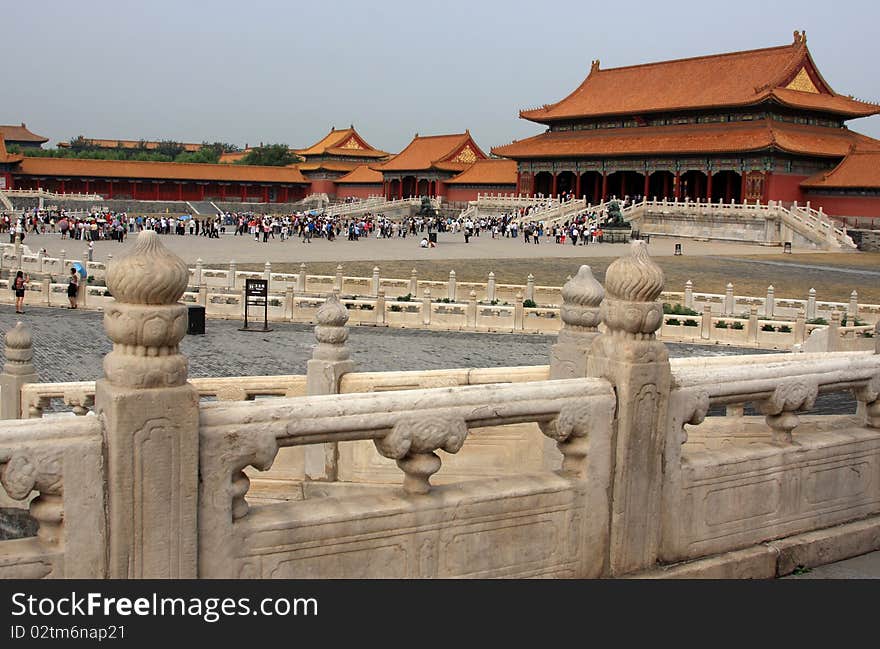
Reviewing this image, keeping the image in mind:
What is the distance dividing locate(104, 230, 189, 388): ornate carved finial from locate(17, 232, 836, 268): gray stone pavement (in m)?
28.5

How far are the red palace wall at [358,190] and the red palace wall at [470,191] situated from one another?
1047 centimetres

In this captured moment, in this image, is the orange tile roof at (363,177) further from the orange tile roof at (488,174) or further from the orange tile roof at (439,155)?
the orange tile roof at (488,174)

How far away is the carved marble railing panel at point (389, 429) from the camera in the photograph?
3256 millimetres

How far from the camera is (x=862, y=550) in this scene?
15.2ft

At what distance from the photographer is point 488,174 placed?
69.9 m

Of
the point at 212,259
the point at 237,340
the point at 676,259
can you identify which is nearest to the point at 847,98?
the point at 676,259

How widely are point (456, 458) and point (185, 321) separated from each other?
347 centimetres

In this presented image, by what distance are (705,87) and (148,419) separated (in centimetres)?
6004

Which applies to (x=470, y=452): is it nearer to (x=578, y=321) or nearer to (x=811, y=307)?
(x=578, y=321)

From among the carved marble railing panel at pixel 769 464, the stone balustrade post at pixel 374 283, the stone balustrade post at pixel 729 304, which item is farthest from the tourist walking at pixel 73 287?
the carved marble railing panel at pixel 769 464

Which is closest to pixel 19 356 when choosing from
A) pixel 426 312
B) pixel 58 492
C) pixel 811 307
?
pixel 58 492

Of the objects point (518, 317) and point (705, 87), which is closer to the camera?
point (518, 317)

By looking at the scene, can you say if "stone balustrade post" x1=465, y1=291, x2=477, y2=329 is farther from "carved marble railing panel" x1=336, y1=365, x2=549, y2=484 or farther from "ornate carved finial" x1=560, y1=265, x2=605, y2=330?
"ornate carved finial" x1=560, y1=265, x2=605, y2=330

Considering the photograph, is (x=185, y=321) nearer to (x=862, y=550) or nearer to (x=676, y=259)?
(x=862, y=550)
